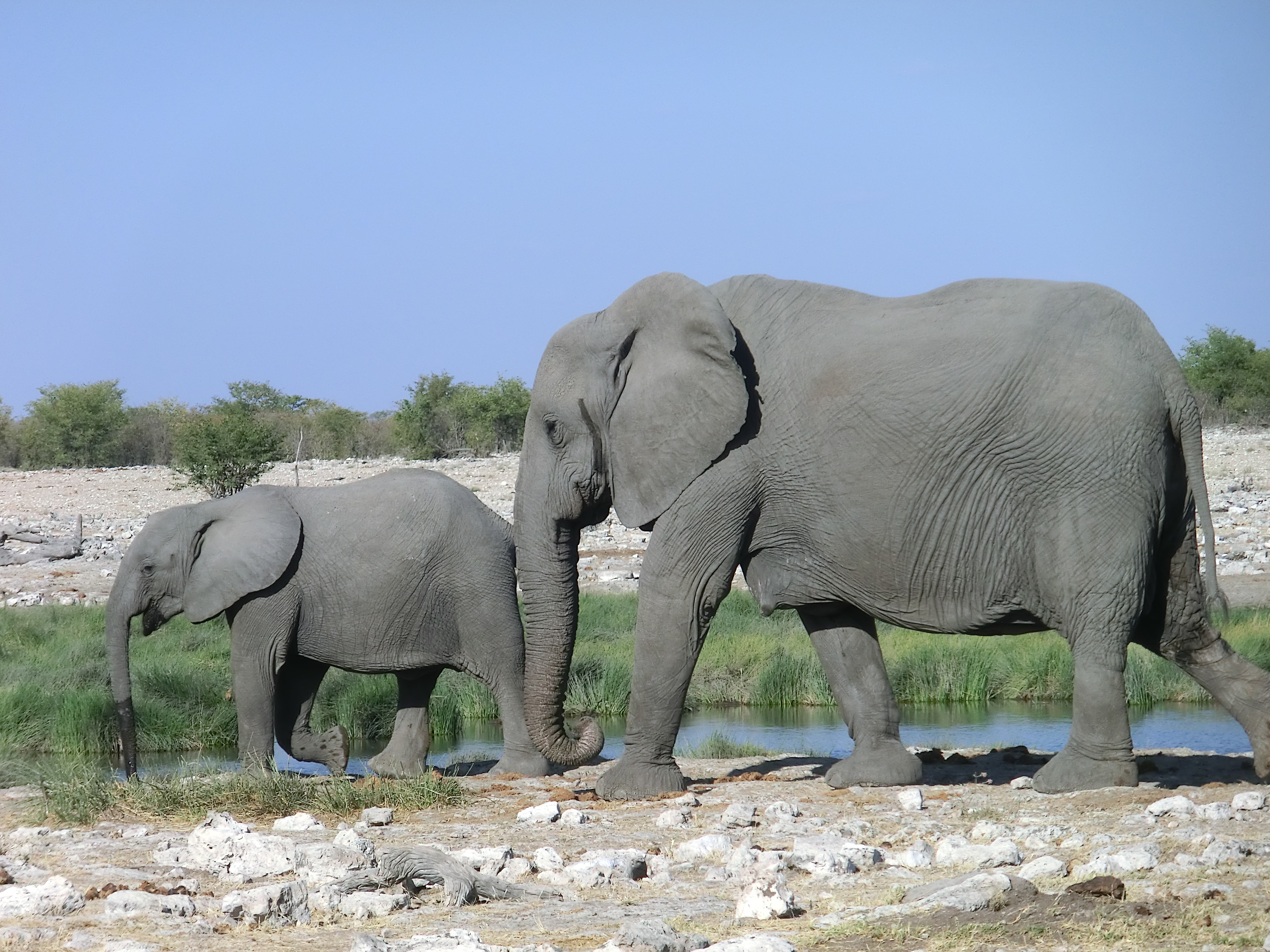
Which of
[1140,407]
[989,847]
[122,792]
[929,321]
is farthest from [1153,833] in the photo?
[122,792]

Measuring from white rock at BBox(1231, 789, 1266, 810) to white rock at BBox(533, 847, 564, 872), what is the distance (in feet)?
9.19

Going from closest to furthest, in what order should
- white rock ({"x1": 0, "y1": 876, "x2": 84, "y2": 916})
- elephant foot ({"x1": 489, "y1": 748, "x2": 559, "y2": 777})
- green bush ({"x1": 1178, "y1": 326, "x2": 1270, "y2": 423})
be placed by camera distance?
white rock ({"x1": 0, "y1": 876, "x2": 84, "y2": 916}) → elephant foot ({"x1": 489, "y1": 748, "x2": 559, "y2": 777}) → green bush ({"x1": 1178, "y1": 326, "x2": 1270, "y2": 423})

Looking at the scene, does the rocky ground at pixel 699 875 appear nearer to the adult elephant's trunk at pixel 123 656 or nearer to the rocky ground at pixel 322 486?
the adult elephant's trunk at pixel 123 656

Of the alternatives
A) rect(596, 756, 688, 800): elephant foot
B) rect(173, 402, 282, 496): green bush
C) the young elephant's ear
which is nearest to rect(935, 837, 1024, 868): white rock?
rect(596, 756, 688, 800): elephant foot

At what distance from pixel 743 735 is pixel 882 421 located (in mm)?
6035

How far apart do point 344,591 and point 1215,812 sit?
5158 millimetres

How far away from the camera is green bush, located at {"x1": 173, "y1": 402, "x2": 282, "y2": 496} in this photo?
29.8m

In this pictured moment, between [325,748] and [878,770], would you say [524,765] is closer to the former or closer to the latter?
[325,748]

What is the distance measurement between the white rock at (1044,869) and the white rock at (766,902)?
0.82 m

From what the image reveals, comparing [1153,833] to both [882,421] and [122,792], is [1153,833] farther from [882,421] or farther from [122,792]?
[122,792]

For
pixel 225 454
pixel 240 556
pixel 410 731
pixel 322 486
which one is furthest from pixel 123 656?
pixel 225 454

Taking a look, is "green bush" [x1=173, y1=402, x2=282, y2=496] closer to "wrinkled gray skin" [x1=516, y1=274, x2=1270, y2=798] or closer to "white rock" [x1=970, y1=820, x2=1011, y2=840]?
"wrinkled gray skin" [x1=516, y1=274, x2=1270, y2=798]

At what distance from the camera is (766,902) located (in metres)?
5.20

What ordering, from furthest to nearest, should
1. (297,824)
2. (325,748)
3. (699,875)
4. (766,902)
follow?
(325,748) < (297,824) < (699,875) < (766,902)
